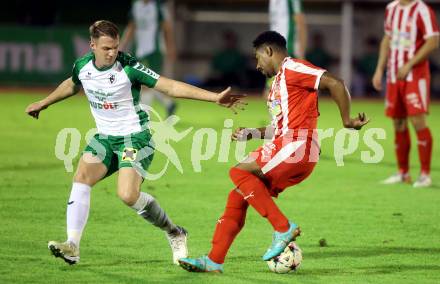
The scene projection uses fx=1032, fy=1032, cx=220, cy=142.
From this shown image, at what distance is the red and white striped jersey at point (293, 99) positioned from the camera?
7.41 m

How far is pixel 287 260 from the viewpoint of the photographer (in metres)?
7.36

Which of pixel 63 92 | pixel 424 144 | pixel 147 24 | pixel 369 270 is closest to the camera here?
pixel 369 270

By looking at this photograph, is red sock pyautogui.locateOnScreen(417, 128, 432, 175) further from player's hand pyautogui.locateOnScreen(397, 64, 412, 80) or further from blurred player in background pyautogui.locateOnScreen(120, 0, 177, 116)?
blurred player in background pyautogui.locateOnScreen(120, 0, 177, 116)

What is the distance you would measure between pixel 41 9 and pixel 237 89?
19.4ft

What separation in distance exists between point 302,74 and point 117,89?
4.77 feet

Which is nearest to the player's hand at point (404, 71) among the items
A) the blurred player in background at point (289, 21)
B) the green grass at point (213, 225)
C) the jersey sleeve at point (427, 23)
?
the jersey sleeve at point (427, 23)

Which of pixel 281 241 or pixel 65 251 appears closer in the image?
pixel 281 241

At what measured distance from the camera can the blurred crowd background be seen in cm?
2722

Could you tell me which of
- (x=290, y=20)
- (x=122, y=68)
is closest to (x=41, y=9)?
(x=290, y=20)

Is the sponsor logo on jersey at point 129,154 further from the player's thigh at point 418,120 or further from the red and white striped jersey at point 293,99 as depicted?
the player's thigh at point 418,120

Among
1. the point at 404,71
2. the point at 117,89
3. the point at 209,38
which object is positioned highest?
the point at 117,89

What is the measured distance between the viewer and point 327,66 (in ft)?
95.1

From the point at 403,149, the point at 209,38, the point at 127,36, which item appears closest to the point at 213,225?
the point at 403,149

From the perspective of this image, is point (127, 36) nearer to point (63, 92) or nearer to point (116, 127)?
point (63, 92)
